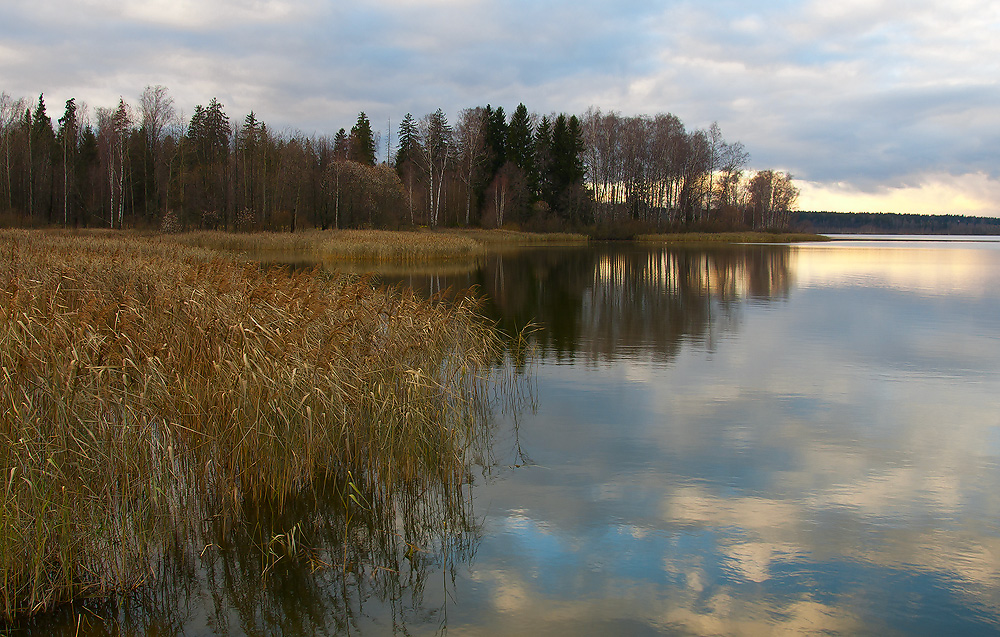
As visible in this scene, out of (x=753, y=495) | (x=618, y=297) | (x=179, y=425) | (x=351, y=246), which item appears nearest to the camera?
(x=179, y=425)

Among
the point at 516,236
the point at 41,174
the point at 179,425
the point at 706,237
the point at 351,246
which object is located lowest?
the point at 179,425

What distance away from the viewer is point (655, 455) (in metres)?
6.08

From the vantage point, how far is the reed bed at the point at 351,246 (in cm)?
2811

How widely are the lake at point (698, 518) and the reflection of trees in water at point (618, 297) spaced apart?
139 centimetres

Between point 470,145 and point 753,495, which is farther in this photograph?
point 470,145

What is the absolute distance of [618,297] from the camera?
60.5 ft

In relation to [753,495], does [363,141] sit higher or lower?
higher

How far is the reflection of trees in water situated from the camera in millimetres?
12273

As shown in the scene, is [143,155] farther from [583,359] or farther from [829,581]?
[829,581]

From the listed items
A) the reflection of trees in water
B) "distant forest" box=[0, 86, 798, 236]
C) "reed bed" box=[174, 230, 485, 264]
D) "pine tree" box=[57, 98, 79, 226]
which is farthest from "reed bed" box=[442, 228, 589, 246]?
"pine tree" box=[57, 98, 79, 226]

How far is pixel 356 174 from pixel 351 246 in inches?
830

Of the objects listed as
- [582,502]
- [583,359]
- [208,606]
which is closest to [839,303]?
[583,359]

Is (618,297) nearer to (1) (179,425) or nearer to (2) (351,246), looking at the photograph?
(2) (351,246)

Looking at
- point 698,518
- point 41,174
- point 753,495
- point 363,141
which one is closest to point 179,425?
point 698,518
